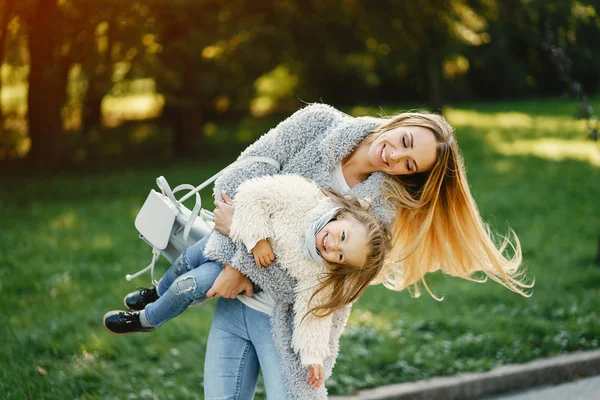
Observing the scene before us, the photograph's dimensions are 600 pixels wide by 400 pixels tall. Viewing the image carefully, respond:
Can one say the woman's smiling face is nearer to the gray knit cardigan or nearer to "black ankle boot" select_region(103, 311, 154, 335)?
the gray knit cardigan

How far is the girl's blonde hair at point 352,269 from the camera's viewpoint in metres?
2.89

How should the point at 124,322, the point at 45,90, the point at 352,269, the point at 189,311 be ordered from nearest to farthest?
the point at 352,269 < the point at 124,322 < the point at 189,311 < the point at 45,90

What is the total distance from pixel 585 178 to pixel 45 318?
8.94 meters

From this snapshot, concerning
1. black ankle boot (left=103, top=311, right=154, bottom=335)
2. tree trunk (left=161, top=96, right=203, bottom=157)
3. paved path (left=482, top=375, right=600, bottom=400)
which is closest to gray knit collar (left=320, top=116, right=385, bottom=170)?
black ankle boot (left=103, top=311, right=154, bottom=335)

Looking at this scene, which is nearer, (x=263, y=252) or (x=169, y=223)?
(x=263, y=252)

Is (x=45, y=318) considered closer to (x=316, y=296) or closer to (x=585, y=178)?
(x=316, y=296)

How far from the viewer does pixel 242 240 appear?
9.71 feet

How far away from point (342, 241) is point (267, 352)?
66 cm

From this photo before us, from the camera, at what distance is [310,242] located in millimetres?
2852

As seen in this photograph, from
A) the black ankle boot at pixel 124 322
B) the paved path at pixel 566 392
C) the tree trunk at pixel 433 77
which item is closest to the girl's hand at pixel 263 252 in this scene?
the black ankle boot at pixel 124 322

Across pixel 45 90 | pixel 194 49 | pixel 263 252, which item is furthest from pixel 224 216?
pixel 45 90

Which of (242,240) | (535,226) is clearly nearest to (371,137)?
(242,240)

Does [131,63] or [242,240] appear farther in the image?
[131,63]

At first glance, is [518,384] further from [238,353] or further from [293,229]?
[293,229]
